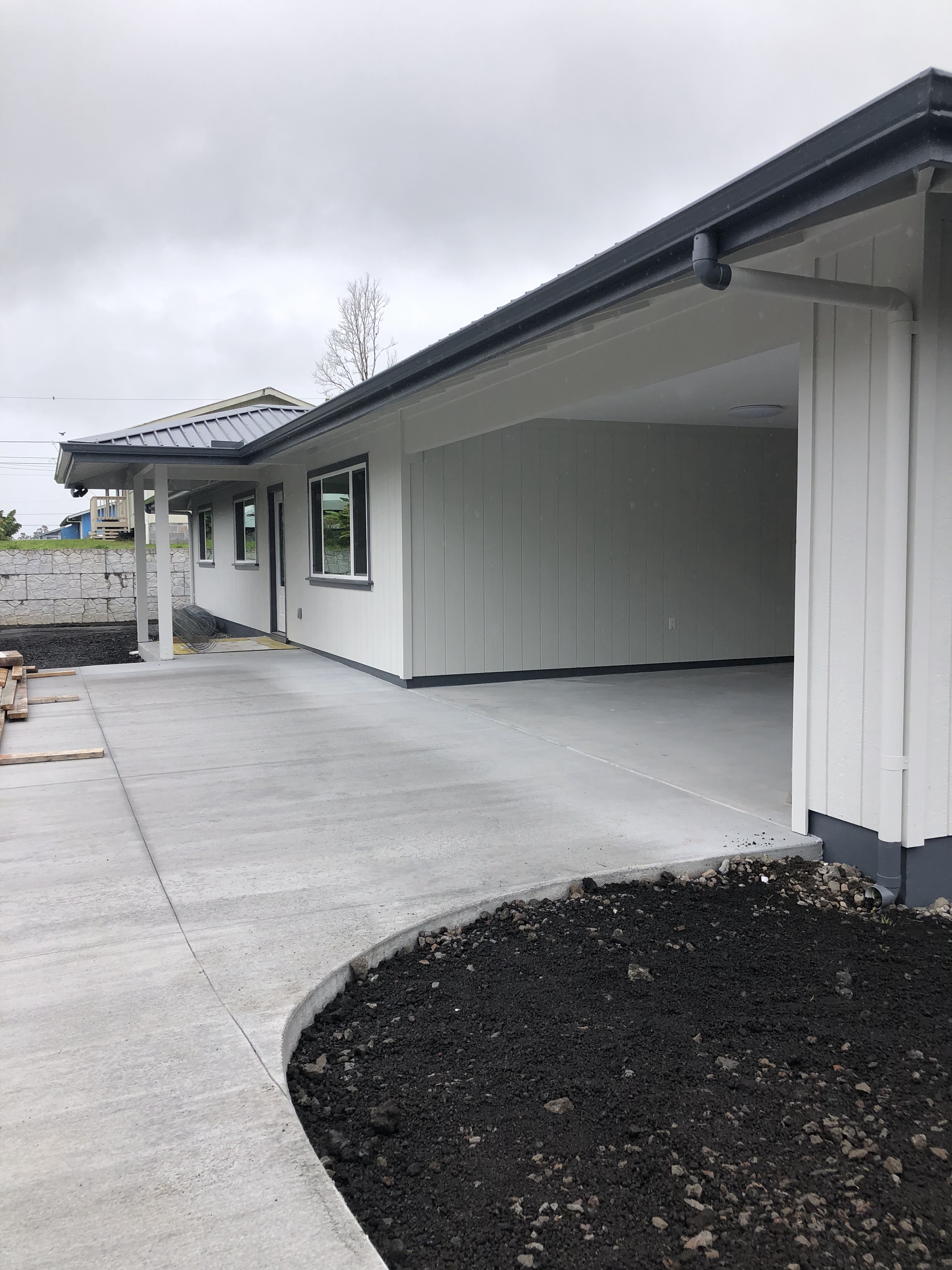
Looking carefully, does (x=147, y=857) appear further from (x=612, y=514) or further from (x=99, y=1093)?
(x=612, y=514)

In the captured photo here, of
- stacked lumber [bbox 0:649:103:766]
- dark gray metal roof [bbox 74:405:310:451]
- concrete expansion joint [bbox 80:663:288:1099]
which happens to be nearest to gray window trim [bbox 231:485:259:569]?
dark gray metal roof [bbox 74:405:310:451]

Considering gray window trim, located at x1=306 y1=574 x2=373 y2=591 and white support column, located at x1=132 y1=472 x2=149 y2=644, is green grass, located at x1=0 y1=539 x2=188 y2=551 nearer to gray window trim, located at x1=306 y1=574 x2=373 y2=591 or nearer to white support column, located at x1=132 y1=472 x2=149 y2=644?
white support column, located at x1=132 y1=472 x2=149 y2=644

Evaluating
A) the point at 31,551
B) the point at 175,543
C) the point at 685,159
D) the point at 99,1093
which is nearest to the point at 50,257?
the point at 175,543

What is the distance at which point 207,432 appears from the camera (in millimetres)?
12273

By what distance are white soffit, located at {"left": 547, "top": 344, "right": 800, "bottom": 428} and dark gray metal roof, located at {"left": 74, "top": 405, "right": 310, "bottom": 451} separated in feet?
12.5

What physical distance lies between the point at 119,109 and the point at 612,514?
1763cm

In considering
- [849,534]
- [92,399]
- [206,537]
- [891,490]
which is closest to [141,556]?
[206,537]

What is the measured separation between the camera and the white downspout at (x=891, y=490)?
329 cm

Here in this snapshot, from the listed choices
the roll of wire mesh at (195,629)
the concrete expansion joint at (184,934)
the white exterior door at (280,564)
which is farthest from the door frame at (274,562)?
the concrete expansion joint at (184,934)

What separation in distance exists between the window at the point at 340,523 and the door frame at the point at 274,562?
1602 millimetres

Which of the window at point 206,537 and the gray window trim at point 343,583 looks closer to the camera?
the gray window trim at point 343,583

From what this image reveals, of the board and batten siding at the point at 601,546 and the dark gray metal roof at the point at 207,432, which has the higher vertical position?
the dark gray metal roof at the point at 207,432

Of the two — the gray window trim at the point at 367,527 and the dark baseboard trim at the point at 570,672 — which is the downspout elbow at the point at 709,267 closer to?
the dark baseboard trim at the point at 570,672

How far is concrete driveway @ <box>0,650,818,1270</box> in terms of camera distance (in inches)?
75.7
